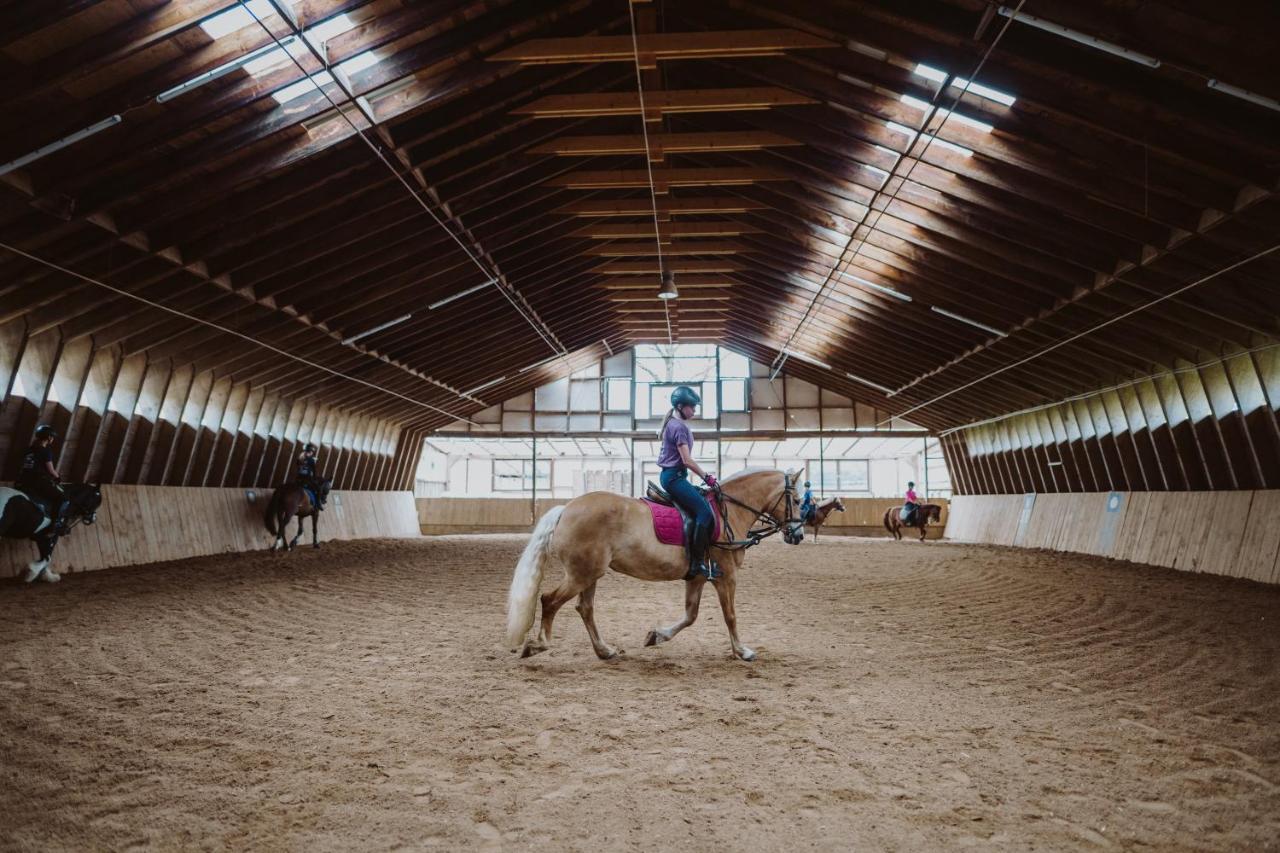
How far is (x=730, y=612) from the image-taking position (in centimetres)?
640

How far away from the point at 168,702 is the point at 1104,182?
1062cm

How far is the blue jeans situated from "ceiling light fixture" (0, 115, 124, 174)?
6460mm

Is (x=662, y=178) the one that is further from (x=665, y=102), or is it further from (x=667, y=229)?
(x=665, y=102)

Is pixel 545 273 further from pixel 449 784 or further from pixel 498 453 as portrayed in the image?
pixel 498 453

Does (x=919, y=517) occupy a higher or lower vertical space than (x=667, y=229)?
lower

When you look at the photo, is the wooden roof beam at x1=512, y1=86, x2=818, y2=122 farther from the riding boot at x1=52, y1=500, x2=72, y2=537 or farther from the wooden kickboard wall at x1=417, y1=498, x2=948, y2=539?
the wooden kickboard wall at x1=417, y1=498, x2=948, y2=539

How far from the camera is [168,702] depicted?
4.80m

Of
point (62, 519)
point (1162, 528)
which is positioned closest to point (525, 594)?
point (62, 519)

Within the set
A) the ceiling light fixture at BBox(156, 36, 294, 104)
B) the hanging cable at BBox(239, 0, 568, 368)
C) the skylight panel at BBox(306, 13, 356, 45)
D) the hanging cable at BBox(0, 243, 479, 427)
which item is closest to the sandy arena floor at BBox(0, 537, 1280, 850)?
the hanging cable at BBox(0, 243, 479, 427)

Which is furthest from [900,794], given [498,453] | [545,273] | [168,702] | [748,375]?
[498,453]

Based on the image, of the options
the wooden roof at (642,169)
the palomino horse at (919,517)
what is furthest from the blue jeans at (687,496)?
the palomino horse at (919,517)

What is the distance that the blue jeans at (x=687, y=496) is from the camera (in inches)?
252

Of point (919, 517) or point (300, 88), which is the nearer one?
point (300, 88)

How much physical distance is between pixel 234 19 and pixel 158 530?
32.4 feet
